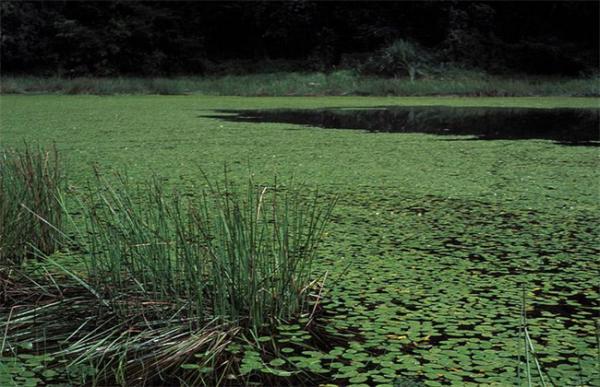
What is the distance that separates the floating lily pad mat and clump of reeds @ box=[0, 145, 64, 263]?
0.69m

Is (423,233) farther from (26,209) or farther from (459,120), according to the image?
(459,120)

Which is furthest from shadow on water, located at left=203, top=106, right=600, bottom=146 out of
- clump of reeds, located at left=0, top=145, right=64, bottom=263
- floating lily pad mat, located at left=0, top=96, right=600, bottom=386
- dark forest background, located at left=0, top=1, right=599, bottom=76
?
dark forest background, located at left=0, top=1, right=599, bottom=76

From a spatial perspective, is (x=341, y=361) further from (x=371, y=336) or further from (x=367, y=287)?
(x=367, y=287)

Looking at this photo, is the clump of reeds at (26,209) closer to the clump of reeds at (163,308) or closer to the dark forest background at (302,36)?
the clump of reeds at (163,308)

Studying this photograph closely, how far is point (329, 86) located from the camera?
42.5 ft

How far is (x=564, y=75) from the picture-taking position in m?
15.4

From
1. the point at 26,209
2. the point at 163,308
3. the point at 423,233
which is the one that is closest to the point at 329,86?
the point at 423,233

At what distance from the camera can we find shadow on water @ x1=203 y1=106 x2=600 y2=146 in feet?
23.0

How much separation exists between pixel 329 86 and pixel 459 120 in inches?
186

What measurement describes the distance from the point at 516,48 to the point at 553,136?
9782 millimetres

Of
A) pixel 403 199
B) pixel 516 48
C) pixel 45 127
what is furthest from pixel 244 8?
pixel 403 199

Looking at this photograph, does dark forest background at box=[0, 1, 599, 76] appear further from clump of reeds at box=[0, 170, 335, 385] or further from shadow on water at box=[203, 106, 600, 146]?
clump of reeds at box=[0, 170, 335, 385]

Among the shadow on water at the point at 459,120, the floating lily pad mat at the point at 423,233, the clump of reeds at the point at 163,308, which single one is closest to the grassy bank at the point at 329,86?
the shadow on water at the point at 459,120

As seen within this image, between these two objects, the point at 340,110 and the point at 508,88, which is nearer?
the point at 340,110
